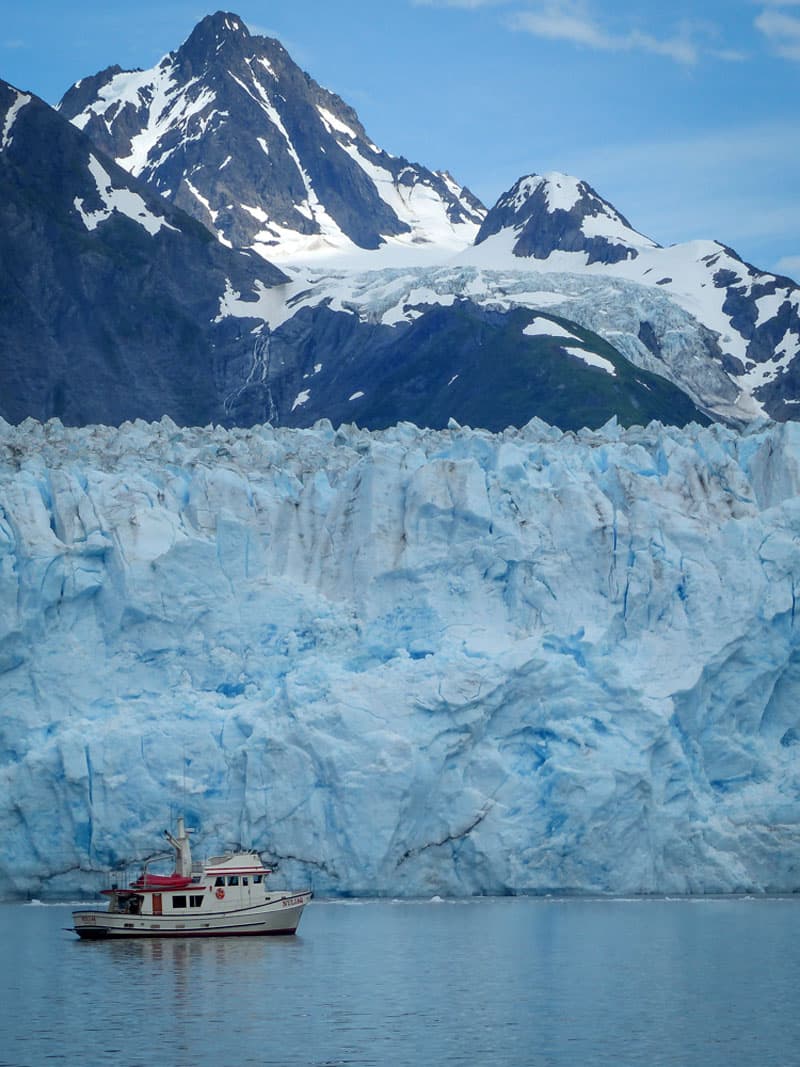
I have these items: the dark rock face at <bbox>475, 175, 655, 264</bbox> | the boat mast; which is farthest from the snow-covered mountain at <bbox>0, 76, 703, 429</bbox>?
the boat mast

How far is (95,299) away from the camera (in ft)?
217

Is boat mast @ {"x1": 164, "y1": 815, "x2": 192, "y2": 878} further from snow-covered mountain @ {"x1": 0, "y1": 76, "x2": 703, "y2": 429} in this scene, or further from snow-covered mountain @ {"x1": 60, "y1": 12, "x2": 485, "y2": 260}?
snow-covered mountain @ {"x1": 60, "y1": 12, "x2": 485, "y2": 260}

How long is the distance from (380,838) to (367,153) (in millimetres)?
105714

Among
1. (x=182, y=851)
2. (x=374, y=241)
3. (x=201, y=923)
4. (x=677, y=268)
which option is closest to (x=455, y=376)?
(x=677, y=268)

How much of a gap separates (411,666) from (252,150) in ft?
283

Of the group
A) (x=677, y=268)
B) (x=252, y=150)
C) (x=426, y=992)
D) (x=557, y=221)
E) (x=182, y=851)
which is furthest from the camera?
(x=252, y=150)

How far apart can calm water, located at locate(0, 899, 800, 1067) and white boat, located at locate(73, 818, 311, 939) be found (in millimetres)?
347

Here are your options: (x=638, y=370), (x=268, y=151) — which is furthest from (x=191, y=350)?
(x=268, y=151)

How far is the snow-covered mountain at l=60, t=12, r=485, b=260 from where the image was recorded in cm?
10644

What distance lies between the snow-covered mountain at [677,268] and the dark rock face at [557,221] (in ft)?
0.18

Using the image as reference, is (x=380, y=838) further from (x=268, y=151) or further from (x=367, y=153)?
(x=367, y=153)

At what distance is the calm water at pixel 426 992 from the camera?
16.8 metres

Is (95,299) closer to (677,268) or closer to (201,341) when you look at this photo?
(201,341)

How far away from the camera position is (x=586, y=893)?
2822 cm
